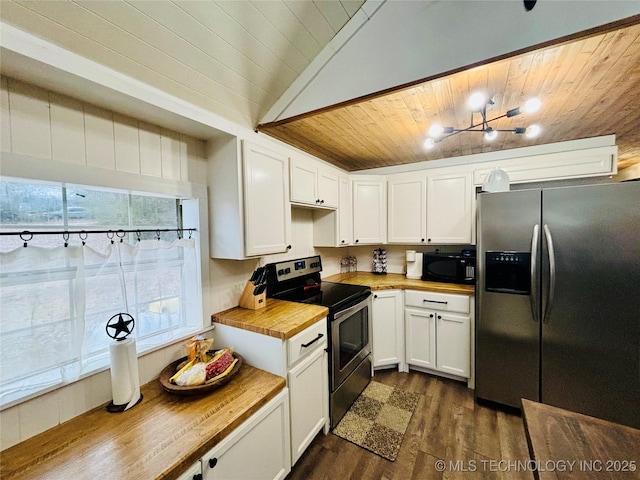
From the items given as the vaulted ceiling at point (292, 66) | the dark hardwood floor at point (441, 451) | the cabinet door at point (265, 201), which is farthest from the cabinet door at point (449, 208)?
the cabinet door at point (265, 201)

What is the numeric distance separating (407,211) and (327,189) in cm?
101

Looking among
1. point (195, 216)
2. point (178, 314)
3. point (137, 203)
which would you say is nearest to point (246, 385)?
point (178, 314)

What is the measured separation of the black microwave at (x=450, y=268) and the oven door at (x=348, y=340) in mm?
795

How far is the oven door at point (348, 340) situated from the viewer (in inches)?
75.3

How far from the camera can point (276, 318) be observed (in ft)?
5.54

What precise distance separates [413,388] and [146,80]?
120 inches

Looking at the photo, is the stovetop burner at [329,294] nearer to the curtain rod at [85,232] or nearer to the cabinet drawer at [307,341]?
the cabinet drawer at [307,341]

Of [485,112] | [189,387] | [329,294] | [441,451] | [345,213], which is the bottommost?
[441,451]

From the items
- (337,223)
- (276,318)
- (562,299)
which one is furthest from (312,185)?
(562,299)

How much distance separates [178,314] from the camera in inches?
64.8

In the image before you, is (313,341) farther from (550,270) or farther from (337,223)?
(550,270)

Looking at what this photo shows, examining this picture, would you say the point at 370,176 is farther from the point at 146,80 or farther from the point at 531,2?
the point at 146,80

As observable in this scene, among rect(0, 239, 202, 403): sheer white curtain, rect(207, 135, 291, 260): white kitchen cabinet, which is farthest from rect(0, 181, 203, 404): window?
rect(207, 135, 291, 260): white kitchen cabinet

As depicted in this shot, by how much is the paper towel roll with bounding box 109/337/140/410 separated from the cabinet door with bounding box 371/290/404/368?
199 centimetres
